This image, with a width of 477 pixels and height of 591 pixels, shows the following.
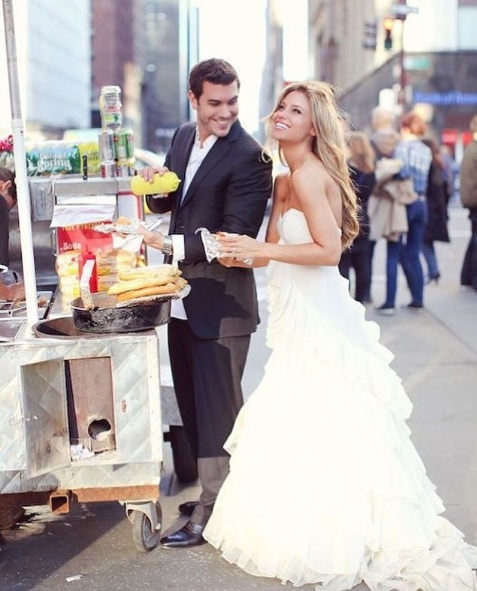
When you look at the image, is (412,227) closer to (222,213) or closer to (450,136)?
(222,213)

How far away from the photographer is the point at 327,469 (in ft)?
12.7

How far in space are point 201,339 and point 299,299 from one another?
1.69 ft

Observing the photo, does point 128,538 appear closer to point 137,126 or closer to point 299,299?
point 299,299

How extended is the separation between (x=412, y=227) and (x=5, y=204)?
20.5 ft

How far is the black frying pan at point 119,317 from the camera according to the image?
3.75m

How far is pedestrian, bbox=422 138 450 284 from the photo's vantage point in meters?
10.8

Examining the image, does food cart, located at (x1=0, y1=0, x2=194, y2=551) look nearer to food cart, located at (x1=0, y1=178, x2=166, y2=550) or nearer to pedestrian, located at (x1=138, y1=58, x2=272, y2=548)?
food cart, located at (x1=0, y1=178, x2=166, y2=550)

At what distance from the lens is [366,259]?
10219mm

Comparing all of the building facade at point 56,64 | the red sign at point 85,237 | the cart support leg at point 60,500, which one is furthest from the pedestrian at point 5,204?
the building facade at point 56,64

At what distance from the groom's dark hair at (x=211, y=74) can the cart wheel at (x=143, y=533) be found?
183 centimetres

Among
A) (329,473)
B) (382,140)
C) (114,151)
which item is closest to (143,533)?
(329,473)

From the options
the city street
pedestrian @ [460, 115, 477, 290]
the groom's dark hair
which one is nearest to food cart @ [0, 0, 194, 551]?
the city street

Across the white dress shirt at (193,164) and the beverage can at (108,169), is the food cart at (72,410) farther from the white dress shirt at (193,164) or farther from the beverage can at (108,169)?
the beverage can at (108,169)

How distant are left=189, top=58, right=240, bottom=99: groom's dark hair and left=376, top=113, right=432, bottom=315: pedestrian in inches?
240
